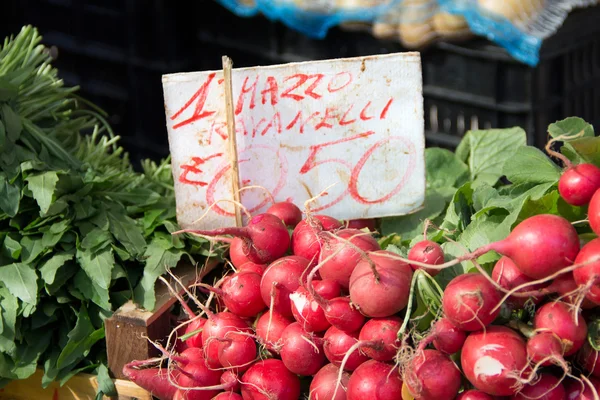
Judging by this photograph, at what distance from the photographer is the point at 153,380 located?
1.30 m

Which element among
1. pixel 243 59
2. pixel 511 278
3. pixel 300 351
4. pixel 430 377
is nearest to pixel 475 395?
pixel 430 377

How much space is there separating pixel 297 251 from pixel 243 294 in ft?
0.43

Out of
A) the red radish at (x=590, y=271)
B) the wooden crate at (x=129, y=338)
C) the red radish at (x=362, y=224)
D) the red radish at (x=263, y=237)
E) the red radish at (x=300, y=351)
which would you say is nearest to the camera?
the red radish at (x=590, y=271)

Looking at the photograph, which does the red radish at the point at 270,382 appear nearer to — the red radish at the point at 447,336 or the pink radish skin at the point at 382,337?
the pink radish skin at the point at 382,337

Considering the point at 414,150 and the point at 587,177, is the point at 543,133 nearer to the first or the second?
the point at 414,150

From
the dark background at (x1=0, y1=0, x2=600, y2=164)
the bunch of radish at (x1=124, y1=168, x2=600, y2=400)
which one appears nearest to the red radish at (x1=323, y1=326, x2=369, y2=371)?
the bunch of radish at (x1=124, y1=168, x2=600, y2=400)

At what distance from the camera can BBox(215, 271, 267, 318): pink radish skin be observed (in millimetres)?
1264

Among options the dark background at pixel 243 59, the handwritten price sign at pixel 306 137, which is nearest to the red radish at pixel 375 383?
the handwritten price sign at pixel 306 137

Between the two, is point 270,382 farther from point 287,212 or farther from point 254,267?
point 287,212

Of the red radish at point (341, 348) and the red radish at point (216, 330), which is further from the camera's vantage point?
the red radish at point (216, 330)

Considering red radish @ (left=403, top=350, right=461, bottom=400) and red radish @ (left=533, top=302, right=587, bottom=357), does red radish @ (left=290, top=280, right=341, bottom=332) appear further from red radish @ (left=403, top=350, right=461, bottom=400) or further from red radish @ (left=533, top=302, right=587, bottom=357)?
red radish @ (left=533, top=302, right=587, bottom=357)

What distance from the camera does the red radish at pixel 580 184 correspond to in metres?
1.04

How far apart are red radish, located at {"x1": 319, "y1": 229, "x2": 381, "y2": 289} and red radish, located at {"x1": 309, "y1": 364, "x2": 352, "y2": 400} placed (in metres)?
0.14

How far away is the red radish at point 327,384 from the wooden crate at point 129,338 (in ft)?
1.17
